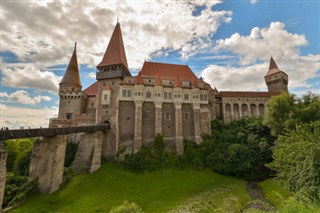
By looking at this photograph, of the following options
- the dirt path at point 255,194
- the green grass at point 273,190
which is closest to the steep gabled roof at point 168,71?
the dirt path at point 255,194

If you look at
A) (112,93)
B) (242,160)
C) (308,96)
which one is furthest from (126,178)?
(308,96)

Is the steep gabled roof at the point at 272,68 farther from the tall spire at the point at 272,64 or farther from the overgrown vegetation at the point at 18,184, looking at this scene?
the overgrown vegetation at the point at 18,184

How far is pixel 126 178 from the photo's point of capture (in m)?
25.1

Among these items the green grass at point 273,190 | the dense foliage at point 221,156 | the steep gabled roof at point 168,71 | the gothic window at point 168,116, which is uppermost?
the steep gabled roof at point 168,71

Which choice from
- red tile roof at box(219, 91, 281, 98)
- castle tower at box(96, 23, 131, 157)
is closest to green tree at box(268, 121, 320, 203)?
castle tower at box(96, 23, 131, 157)

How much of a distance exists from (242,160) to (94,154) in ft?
69.8

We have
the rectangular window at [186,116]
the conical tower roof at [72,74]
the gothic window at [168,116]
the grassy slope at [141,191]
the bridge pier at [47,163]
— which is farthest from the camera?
the conical tower roof at [72,74]

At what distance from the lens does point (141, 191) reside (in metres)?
21.5

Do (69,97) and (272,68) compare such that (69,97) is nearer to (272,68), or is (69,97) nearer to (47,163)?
(47,163)

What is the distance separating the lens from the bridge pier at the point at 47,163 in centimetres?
2138

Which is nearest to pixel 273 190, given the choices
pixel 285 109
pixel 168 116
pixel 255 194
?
pixel 255 194

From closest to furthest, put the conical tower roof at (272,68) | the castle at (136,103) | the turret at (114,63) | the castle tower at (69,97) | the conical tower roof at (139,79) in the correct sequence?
1. the castle at (136,103)
2. the conical tower roof at (139,79)
3. the turret at (114,63)
4. the castle tower at (69,97)
5. the conical tower roof at (272,68)

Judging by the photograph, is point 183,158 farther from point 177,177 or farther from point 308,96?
point 308,96

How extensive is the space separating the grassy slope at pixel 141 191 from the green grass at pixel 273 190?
2.16m
